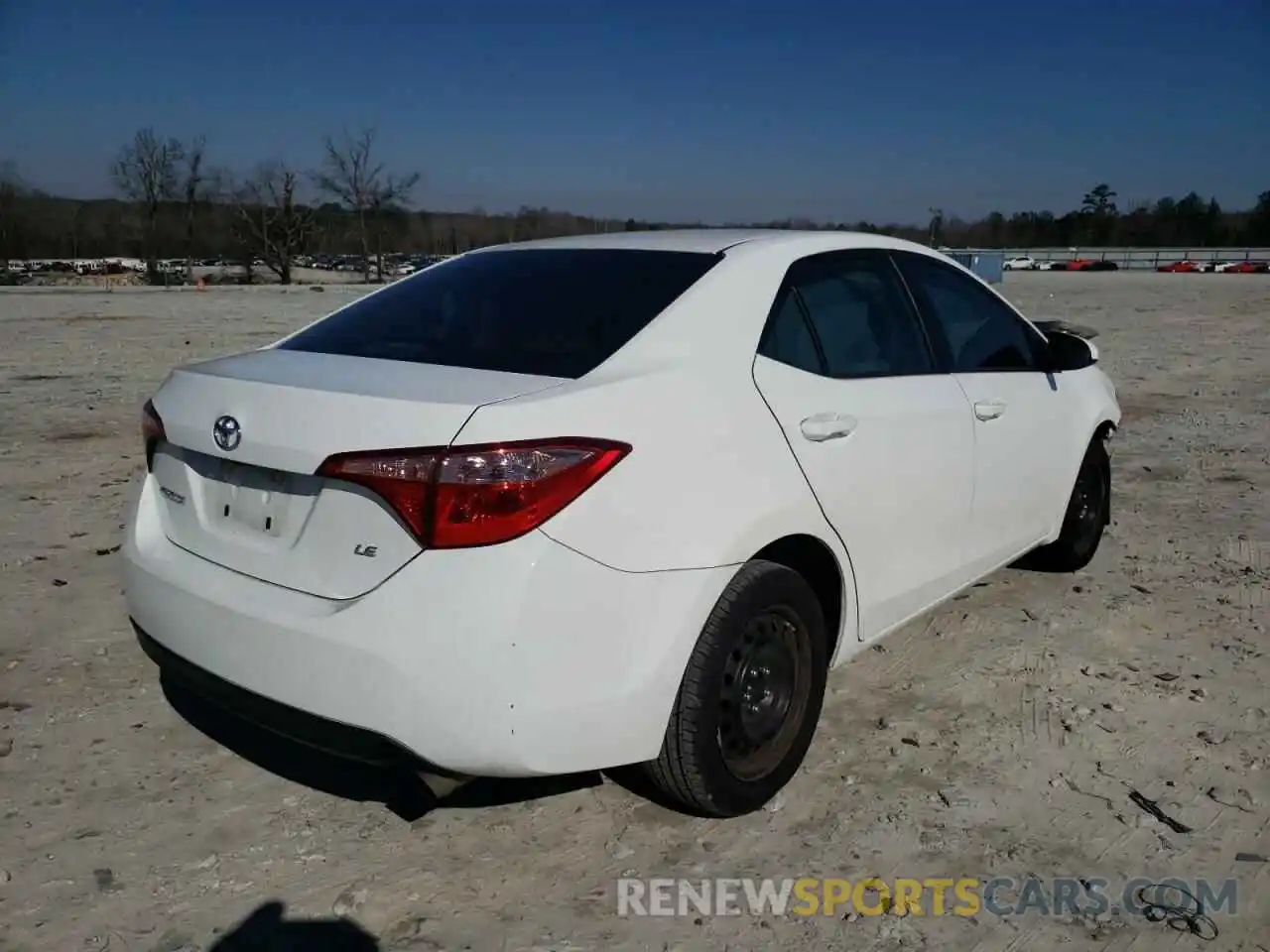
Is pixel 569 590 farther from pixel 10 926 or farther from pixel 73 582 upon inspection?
pixel 73 582

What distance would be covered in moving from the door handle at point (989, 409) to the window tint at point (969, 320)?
13 cm

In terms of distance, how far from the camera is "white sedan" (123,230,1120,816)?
221cm

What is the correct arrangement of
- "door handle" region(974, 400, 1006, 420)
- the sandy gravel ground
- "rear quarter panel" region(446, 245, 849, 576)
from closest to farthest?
"rear quarter panel" region(446, 245, 849, 576) < the sandy gravel ground < "door handle" region(974, 400, 1006, 420)

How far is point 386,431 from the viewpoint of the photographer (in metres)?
2.24

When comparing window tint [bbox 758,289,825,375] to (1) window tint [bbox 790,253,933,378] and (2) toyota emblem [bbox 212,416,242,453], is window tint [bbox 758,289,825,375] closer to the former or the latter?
(1) window tint [bbox 790,253,933,378]

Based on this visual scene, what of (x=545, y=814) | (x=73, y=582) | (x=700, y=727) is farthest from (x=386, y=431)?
(x=73, y=582)

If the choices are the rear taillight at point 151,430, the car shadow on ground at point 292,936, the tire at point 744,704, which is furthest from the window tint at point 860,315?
the car shadow on ground at point 292,936

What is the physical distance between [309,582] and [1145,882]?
222 cm

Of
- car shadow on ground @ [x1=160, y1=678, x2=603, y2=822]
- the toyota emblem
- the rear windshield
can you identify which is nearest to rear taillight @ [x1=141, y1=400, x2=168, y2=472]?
the toyota emblem

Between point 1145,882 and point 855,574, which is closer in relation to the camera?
point 1145,882

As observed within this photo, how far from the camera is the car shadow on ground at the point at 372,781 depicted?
295 centimetres

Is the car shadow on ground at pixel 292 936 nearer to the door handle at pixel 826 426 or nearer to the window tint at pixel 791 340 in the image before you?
the door handle at pixel 826 426

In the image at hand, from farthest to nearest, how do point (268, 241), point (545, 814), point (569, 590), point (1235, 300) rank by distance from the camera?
point (268, 241)
point (1235, 300)
point (545, 814)
point (569, 590)

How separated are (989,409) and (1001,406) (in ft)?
0.38
